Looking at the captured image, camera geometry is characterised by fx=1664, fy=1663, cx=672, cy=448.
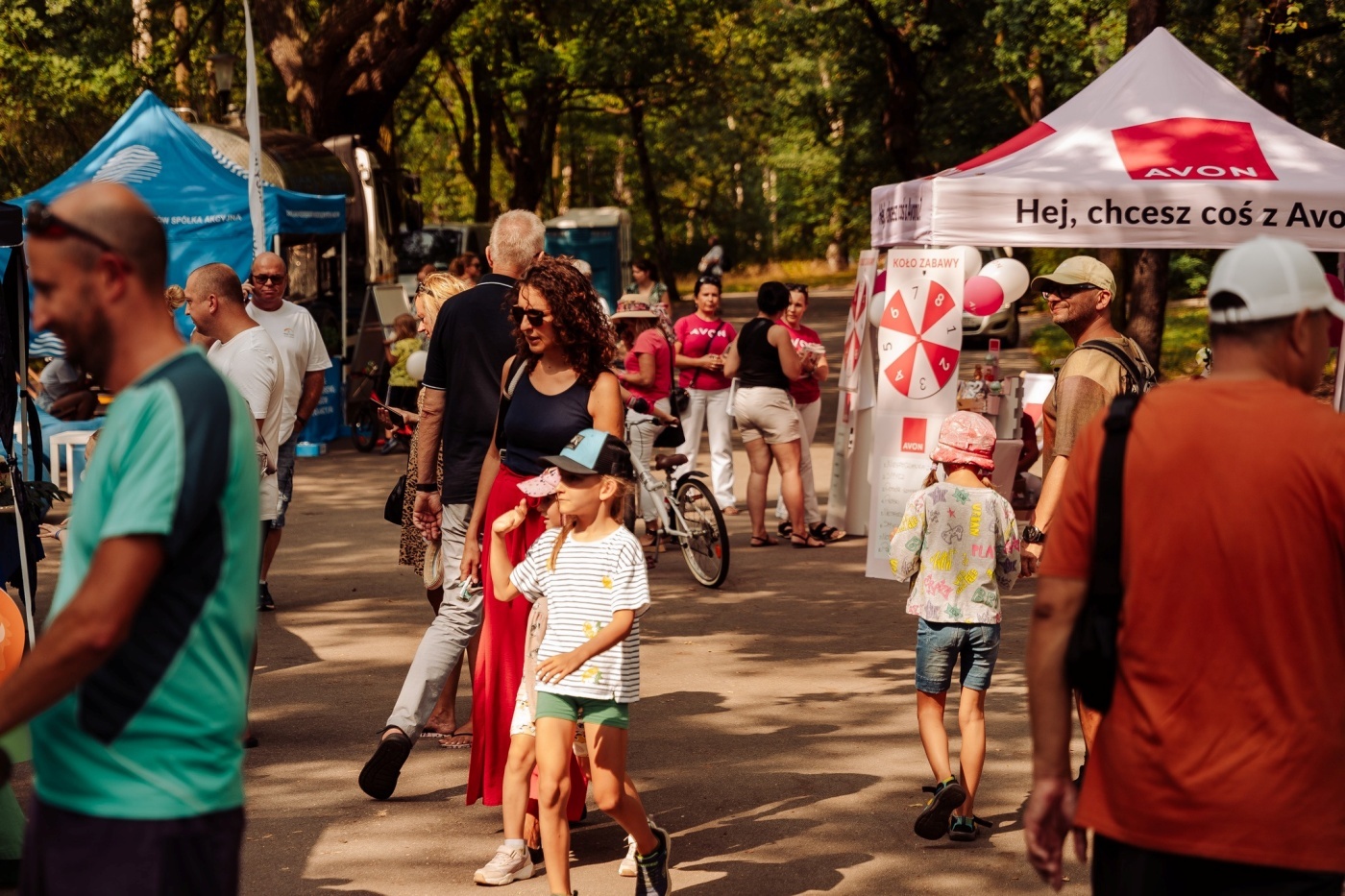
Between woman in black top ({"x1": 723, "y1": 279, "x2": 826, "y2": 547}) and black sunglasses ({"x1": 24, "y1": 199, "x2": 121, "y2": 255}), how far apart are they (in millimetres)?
9080

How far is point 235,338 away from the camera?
6.84m

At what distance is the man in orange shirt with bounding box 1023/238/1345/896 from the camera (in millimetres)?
2715

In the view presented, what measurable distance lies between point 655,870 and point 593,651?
712mm

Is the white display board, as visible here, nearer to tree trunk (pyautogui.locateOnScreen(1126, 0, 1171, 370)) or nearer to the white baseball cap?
tree trunk (pyautogui.locateOnScreen(1126, 0, 1171, 370))

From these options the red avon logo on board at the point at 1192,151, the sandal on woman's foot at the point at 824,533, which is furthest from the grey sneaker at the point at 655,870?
the sandal on woman's foot at the point at 824,533

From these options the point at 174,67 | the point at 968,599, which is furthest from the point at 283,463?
the point at 174,67

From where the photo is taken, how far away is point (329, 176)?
2103 cm

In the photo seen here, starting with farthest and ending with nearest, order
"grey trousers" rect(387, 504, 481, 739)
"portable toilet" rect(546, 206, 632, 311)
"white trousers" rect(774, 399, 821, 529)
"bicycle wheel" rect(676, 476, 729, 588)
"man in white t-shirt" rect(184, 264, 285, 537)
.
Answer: "portable toilet" rect(546, 206, 632, 311) < "white trousers" rect(774, 399, 821, 529) < "bicycle wheel" rect(676, 476, 729, 588) < "man in white t-shirt" rect(184, 264, 285, 537) < "grey trousers" rect(387, 504, 481, 739)

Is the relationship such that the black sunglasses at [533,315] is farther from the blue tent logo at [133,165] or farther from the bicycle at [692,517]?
the blue tent logo at [133,165]

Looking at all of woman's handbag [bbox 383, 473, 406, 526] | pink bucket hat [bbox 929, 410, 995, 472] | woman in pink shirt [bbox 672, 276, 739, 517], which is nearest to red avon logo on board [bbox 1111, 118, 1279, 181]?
woman in pink shirt [bbox 672, 276, 739, 517]

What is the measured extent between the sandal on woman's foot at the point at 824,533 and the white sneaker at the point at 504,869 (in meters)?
7.09

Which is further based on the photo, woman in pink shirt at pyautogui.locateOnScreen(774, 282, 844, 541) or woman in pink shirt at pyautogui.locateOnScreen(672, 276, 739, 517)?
woman in pink shirt at pyautogui.locateOnScreen(672, 276, 739, 517)

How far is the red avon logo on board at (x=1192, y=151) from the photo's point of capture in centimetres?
904

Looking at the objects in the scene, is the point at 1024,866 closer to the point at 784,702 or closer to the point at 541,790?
the point at 541,790
